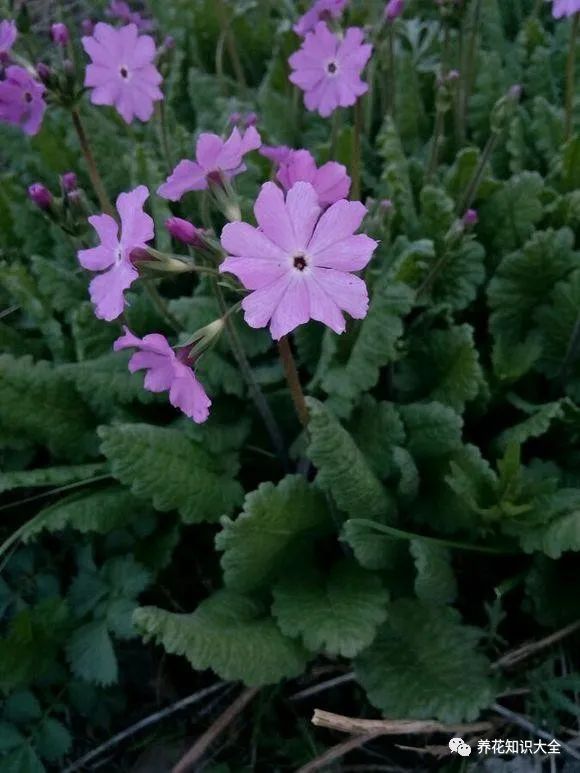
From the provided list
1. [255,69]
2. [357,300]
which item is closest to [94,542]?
[357,300]

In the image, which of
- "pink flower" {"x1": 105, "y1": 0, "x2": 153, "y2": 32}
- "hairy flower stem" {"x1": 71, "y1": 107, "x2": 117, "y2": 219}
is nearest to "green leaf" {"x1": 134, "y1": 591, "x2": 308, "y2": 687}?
"hairy flower stem" {"x1": 71, "y1": 107, "x2": 117, "y2": 219}

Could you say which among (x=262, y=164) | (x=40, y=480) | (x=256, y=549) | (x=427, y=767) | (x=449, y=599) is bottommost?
(x=427, y=767)

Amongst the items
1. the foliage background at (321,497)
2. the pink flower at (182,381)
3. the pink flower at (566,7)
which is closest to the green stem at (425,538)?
the foliage background at (321,497)

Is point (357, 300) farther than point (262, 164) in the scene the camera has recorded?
No

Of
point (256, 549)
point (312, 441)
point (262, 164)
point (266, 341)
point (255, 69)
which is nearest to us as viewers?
point (312, 441)

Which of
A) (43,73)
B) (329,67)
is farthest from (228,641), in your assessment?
(329,67)

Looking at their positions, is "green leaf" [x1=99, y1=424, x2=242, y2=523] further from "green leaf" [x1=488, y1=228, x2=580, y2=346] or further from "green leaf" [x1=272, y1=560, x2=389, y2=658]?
"green leaf" [x1=488, y1=228, x2=580, y2=346]

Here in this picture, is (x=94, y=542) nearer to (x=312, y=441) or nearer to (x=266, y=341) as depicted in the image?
(x=266, y=341)
